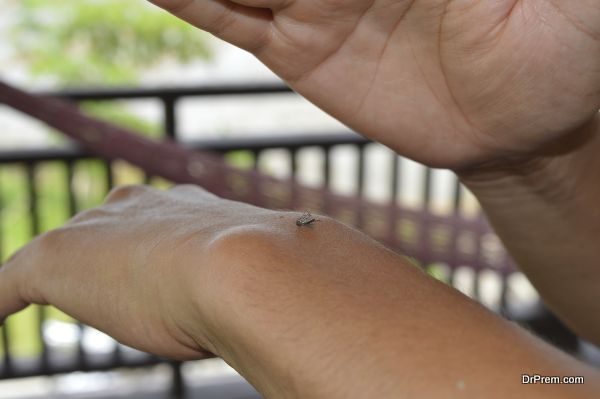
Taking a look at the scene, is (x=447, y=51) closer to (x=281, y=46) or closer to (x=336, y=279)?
(x=281, y=46)

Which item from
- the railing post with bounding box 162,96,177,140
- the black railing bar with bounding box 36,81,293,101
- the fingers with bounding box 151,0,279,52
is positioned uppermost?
the fingers with bounding box 151,0,279,52

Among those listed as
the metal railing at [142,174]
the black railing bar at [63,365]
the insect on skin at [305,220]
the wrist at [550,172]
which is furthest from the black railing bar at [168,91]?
the insect on skin at [305,220]

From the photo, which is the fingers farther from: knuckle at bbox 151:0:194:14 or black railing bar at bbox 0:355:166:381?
black railing bar at bbox 0:355:166:381

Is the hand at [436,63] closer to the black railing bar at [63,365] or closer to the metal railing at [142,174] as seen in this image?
the metal railing at [142,174]

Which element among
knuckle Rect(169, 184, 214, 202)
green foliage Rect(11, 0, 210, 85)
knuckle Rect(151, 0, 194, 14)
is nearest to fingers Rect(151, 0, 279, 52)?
knuckle Rect(151, 0, 194, 14)

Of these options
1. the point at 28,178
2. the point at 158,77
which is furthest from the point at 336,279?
the point at 158,77

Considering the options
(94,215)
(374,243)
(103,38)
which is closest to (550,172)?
(374,243)
